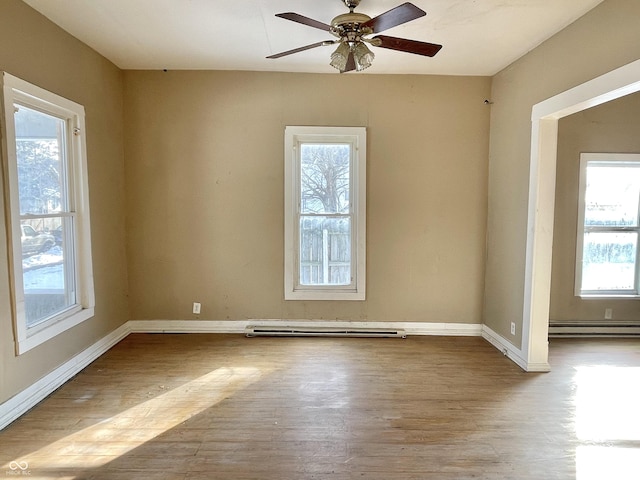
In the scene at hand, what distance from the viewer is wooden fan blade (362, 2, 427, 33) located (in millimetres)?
1876

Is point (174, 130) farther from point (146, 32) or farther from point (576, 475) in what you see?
point (576, 475)

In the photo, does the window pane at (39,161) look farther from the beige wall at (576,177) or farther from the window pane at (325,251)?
the beige wall at (576,177)

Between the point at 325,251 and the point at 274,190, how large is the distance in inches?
34.4

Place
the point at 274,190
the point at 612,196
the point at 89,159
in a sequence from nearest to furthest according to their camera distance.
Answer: the point at 89,159
the point at 274,190
the point at 612,196

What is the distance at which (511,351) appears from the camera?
3494 millimetres

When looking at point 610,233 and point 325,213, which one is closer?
point 325,213

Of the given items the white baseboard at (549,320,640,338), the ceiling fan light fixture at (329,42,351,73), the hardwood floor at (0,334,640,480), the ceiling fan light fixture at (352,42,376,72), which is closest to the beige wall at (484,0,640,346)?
the hardwood floor at (0,334,640,480)

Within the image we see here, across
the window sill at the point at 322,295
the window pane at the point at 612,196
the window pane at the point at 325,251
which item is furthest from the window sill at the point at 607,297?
the window pane at the point at 325,251

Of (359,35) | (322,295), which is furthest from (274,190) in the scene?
(359,35)

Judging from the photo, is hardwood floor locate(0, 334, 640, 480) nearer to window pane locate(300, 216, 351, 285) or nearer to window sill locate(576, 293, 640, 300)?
window sill locate(576, 293, 640, 300)

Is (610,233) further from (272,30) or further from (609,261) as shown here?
(272,30)

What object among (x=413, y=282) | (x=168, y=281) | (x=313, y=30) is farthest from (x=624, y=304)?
(x=168, y=281)

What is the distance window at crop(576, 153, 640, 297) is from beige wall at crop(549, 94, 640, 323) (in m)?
0.13

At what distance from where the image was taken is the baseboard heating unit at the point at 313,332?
13.1 feet
